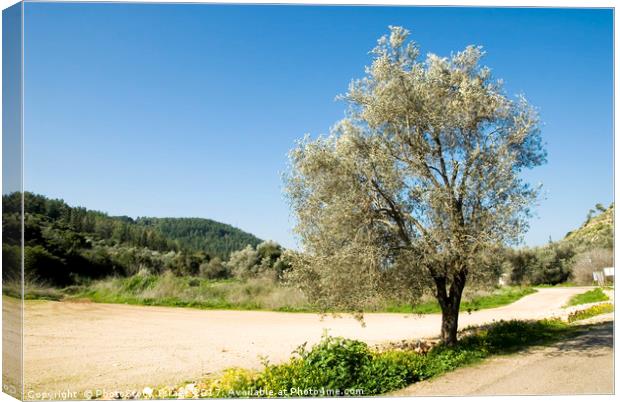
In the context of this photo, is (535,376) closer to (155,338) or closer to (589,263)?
(589,263)

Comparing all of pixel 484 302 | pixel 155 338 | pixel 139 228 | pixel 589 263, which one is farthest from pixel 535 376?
pixel 484 302

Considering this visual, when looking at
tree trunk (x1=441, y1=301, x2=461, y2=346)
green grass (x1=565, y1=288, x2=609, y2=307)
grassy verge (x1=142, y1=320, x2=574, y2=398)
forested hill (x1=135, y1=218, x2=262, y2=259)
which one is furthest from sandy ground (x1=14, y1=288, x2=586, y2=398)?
green grass (x1=565, y1=288, x2=609, y2=307)

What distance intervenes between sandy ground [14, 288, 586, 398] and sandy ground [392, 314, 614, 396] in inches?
92.3

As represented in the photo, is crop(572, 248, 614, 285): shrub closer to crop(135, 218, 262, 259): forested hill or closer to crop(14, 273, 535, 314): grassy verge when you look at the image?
crop(14, 273, 535, 314): grassy verge

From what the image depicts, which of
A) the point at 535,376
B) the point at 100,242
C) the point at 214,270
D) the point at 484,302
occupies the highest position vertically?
the point at 100,242

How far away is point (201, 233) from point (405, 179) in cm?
430

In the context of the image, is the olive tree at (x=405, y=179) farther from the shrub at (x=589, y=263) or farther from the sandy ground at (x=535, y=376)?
the shrub at (x=589, y=263)

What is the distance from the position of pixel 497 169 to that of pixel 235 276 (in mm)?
6498

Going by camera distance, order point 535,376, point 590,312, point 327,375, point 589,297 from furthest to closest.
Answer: point 590,312 < point 589,297 < point 535,376 < point 327,375

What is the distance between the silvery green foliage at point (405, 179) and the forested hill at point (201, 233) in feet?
4.18

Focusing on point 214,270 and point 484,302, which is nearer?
point 214,270

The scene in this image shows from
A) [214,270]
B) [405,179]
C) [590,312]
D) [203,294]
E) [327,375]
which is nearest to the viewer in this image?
[327,375]

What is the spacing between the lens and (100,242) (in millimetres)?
11250

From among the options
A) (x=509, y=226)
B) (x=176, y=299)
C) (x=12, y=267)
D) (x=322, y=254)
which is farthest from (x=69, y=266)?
(x=509, y=226)
